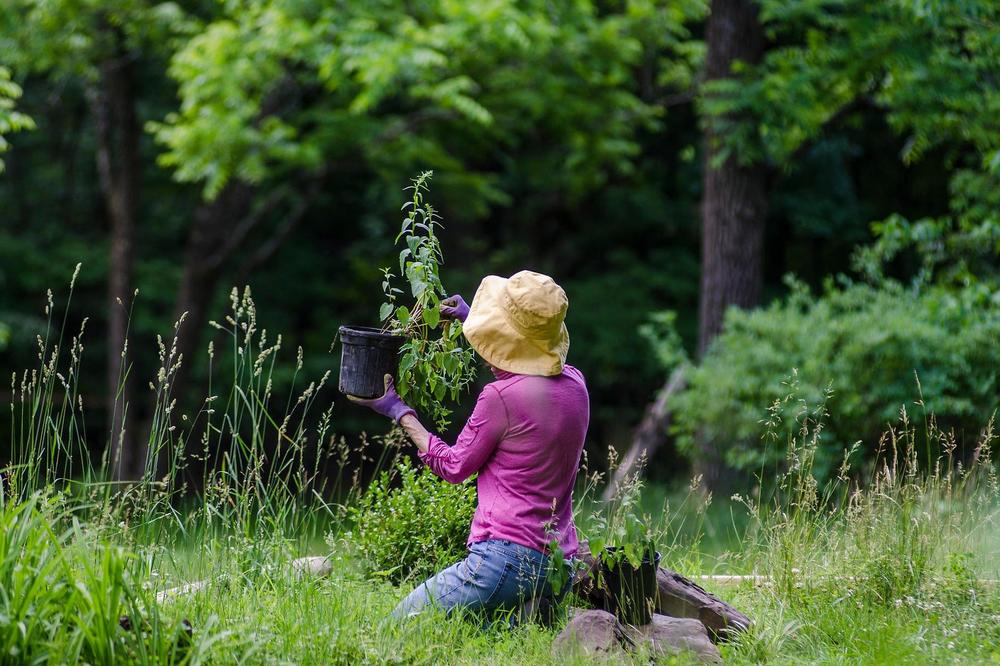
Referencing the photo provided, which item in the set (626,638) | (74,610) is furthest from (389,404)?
(74,610)

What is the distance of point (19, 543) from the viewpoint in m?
3.14

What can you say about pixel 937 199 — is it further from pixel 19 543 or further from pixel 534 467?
pixel 19 543

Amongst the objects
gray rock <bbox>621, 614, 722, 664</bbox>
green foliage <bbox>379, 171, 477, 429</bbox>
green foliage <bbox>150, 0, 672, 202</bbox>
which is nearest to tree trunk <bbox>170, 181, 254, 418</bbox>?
green foliage <bbox>150, 0, 672, 202</bbox>

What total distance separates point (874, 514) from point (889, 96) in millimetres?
5947

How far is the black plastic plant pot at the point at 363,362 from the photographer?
4.02 metres

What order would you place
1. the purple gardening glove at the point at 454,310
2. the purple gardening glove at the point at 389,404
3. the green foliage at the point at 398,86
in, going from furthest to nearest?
1. the green foliage at the point at 398,86
2. the purple gardening glove at the point at 454,310
3. the purple gardening glove at the point at 389,404

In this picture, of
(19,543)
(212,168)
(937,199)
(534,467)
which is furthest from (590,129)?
(19,543)

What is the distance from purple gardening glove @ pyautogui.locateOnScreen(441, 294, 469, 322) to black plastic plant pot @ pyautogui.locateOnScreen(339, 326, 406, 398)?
1.07 feet

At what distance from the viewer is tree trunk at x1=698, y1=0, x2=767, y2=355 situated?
10.2 m

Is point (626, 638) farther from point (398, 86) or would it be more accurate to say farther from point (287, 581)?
point (398, 86)

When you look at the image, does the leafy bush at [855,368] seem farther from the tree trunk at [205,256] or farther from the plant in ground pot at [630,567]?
the tree trunk at [205,256]

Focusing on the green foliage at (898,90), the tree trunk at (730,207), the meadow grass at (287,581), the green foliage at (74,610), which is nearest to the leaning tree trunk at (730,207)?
the tree trunk at (730,207)

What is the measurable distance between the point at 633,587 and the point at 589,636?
384 mm

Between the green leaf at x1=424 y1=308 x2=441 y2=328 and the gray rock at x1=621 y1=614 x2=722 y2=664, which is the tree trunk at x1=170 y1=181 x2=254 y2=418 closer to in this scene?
the green leaf at x1=424 y1=308 x2=441 y2=328
